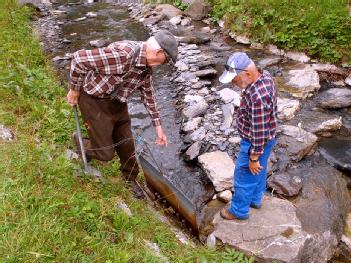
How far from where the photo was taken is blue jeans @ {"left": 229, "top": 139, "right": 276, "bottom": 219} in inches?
165

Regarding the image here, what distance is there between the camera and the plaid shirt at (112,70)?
3834mm

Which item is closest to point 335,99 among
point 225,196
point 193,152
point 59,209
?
point 193,152

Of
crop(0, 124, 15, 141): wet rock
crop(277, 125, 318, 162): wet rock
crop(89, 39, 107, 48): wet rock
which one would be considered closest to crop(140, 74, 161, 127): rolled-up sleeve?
crop(0, 124, 15, 141): wet rock

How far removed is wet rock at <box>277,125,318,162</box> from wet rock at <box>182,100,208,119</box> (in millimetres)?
1589

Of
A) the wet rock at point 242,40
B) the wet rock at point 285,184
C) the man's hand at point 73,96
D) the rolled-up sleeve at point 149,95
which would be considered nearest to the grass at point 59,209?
the man's hand at point 73,96

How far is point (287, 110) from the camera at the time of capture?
733 cm

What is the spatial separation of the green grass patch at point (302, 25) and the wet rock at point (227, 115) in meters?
3.34

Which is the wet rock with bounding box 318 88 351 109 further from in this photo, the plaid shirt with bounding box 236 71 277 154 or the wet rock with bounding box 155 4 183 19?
the wet rock with bounding box 155 4 183 19

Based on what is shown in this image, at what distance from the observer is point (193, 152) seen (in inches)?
250

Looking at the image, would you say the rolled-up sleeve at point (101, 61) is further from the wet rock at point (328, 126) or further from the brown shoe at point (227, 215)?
the wet rock at point (328, 126)

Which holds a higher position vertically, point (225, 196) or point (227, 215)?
point (227, 215)

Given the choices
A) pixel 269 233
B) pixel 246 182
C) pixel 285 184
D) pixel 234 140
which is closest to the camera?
pixel 246 182

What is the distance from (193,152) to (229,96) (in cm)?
215

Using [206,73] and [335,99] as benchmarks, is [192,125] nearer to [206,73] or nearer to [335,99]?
[206,73]
